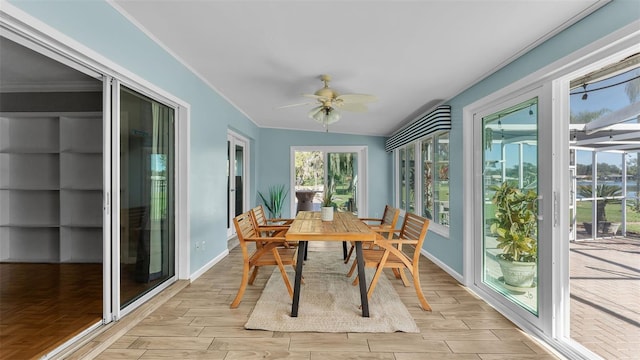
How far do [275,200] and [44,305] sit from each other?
422 centimetres

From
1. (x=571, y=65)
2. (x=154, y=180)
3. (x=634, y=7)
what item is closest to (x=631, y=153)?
(x=571, y=65)

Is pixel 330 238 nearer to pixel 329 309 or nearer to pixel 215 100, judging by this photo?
pixel 329 309

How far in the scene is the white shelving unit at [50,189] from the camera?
389 centimetres

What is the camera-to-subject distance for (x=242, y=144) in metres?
6.06

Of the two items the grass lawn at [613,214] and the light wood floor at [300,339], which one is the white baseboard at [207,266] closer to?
the light wood floor at [300,339]

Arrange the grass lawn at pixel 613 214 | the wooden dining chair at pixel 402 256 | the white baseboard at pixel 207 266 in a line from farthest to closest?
1. the white baseboard at pixel 207 266
2. the wooden dining chair at pixel 402 256
3. the grass lawn at pixel 613 214

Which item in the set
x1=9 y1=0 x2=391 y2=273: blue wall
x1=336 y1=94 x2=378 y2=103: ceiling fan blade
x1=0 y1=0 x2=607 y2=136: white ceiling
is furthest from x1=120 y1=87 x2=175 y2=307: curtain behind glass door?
x1=336 y1=94 x2=378 y2=103: ceiling fan blade

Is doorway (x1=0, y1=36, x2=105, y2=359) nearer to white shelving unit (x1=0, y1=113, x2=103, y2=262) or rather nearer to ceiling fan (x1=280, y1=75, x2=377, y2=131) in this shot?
white shelving unit (x1=0, y1=113, x2=103, y2=262)

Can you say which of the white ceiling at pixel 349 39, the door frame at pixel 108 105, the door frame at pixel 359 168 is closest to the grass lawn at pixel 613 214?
the white ceiling at pixel 349 39

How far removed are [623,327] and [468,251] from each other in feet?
4.16

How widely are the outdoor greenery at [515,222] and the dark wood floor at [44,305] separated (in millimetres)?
3460

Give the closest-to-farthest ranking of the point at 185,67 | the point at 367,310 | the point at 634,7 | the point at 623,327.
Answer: the point at 634,7, the point at 623,327, the point at 367,310, the point at 185,67

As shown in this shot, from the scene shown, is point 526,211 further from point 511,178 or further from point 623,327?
point 623,327

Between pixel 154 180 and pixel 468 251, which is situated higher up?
pixel 154 180
